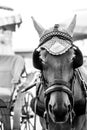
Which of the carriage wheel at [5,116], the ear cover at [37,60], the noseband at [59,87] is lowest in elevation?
the carriage wheel at [5,116]

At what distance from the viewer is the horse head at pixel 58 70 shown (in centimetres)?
343

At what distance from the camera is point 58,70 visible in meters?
3.52

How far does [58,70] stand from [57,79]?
0.08 m

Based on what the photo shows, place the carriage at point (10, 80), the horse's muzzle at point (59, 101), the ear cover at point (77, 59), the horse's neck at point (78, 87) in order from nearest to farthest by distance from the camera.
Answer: the horse's muzzle at point (59, 101), the ear cover at point (77, 59), the horse's neck at point (78, 87), the carriage at point (10, 80)

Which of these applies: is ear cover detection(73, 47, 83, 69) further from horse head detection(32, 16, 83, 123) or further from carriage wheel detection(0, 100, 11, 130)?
carriage wheel detection(0, 100, 11, 130)

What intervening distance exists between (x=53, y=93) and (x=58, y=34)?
60 centimetres

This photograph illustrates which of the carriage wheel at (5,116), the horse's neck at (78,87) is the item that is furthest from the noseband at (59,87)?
the carriage wheel at (5,116)

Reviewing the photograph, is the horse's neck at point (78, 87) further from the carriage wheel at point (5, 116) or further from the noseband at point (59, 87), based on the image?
the carriage wheel at point (5, 116)

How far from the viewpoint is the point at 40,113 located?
4.34 meters

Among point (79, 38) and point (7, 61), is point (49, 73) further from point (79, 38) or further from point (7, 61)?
point (79, 38)

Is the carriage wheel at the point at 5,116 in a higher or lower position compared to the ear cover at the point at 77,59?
lower

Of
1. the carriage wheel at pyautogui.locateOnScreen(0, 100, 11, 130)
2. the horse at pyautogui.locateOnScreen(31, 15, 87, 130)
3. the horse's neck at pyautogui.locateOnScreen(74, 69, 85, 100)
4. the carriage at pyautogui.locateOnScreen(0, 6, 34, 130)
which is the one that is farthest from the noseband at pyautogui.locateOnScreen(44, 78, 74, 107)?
the carriage wheel at pyautogui.locateOnScreen(0, 100, 11, 130)

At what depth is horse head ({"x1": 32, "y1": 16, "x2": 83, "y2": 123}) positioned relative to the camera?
11.3ft

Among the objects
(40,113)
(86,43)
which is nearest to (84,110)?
(40,113)
